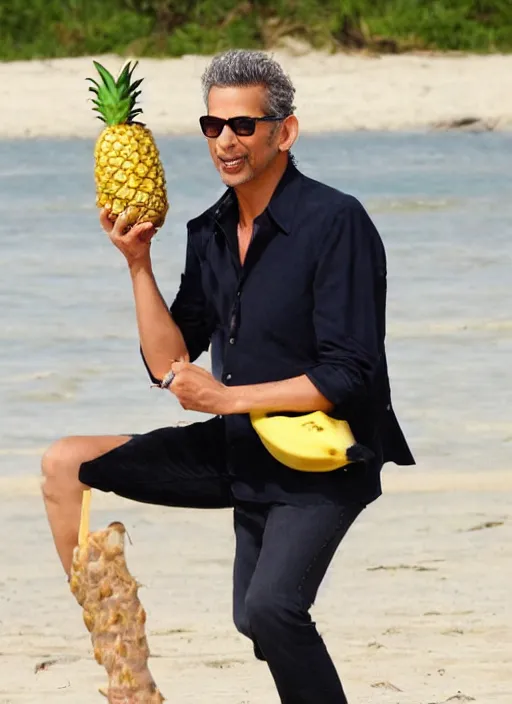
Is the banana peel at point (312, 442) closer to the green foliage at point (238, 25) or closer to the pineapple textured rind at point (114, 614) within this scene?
the pineapple textured rind at point (114, 614)

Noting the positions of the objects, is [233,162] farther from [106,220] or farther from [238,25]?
[238,25]

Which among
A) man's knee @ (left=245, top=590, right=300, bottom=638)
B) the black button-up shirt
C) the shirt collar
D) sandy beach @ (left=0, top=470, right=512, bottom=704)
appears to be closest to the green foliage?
sandy beach @ (left=0, top=470, right=512, bottom=704)

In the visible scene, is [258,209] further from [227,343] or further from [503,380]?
[503,380]

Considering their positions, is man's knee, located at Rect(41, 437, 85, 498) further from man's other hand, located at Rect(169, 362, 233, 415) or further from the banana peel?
the banana peel

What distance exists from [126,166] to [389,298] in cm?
795

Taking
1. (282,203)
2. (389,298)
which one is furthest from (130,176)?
(389,298)

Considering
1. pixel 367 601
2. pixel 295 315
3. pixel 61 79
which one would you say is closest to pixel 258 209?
pixel 295 315

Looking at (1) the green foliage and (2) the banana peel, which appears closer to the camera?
(2) the banana peel

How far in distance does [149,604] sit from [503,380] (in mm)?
4005

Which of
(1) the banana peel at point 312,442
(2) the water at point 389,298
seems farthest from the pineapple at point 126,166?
(2) the water at point 389,298

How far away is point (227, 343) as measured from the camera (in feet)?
15.0

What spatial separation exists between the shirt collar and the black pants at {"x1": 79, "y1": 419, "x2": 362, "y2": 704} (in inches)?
20.5

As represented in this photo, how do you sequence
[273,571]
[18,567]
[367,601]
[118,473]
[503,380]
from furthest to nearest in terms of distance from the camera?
[503,380] < [18,567] < [367,601] < [118,473] < [273,571]

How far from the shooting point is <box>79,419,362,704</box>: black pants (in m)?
4.30
